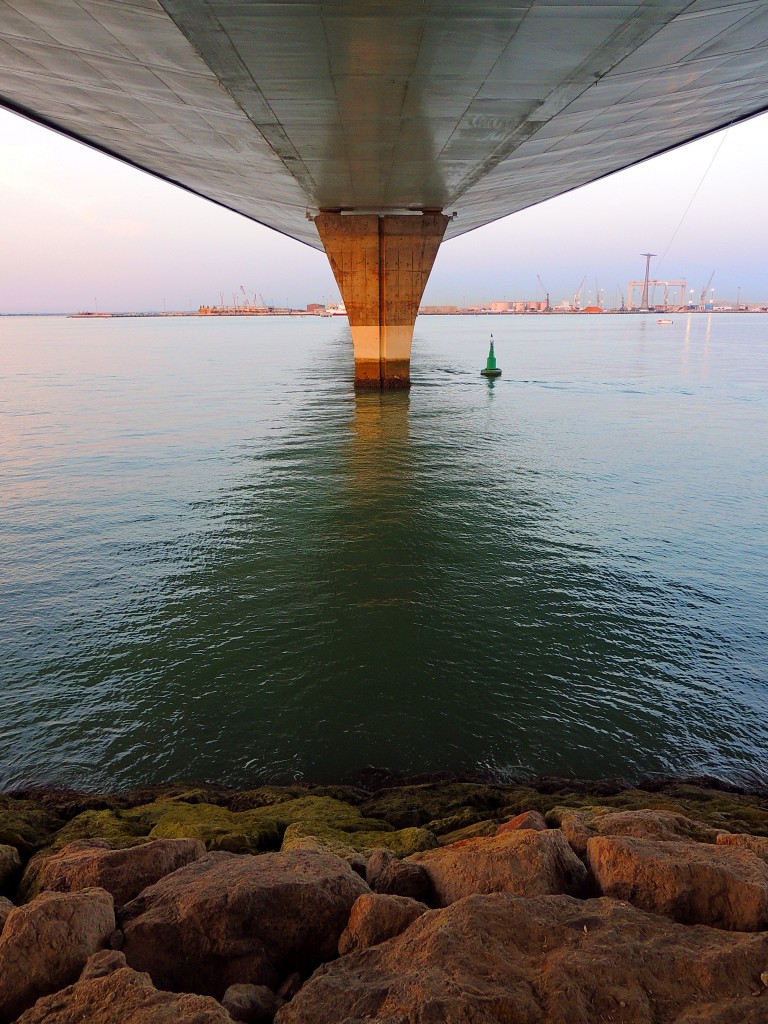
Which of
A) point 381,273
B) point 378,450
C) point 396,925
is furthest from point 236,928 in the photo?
point 381,273

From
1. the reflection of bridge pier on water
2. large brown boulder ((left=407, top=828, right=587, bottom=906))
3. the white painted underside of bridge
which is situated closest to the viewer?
large brown boulder ((left=407, top=828, right=587, bottom=906))

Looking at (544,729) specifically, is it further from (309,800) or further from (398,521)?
(398,521)

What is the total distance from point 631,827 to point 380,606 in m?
5.75

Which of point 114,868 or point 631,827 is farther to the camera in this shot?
point 631,827

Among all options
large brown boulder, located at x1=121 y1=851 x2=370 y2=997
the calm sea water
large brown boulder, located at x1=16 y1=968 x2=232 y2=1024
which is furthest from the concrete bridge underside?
large brown boulder, located at x1=16 y1=968 x2=232 y2=1024

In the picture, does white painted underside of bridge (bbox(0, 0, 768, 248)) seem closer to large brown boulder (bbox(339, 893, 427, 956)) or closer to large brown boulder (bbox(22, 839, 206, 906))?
large brown boulder (bbox(22, 839, 206, 906))

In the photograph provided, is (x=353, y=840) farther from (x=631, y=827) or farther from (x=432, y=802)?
(x=631, y=827)

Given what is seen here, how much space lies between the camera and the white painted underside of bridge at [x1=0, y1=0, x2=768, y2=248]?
9.53 m

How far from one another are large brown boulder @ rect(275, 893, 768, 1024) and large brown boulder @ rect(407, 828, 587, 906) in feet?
0.80

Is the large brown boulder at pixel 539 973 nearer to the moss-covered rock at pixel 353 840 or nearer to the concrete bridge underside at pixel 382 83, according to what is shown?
the moss-covered rock at pixel 353 840

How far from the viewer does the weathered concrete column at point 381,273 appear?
101 ft

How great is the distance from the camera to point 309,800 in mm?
5629

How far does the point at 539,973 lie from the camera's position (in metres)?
2.98

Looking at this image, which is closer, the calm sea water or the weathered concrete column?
the calm sea water
